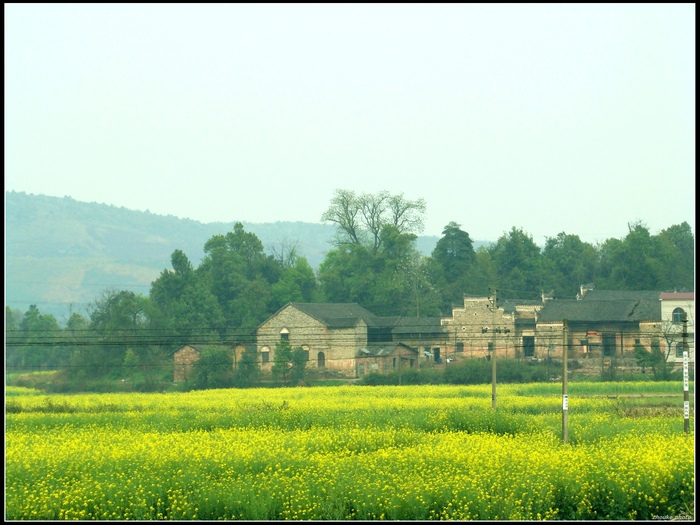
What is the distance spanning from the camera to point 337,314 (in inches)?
2547

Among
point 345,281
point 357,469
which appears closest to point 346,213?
point 345,281

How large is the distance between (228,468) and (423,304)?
56.7 m

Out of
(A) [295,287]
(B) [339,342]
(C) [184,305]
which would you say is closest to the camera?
(B) [339,342]

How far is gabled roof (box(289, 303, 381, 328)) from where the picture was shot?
203 feet

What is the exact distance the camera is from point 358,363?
60.1m

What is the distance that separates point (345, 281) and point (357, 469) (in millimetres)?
56762

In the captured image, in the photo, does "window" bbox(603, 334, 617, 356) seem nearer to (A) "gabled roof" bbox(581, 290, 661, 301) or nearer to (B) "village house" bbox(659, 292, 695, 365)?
(B) "village house" bbox(659, 292, 695, 365)

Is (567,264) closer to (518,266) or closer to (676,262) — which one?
(518,266)

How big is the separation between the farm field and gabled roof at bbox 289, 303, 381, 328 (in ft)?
96.3

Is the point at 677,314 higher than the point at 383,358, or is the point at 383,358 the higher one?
the point at 677,314

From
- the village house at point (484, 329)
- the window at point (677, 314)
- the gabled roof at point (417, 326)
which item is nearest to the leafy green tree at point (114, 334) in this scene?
the gabled roof at point (417, 326)

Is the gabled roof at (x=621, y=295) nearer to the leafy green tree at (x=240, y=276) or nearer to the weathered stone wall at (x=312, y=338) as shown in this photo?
the weathered stone wall at (x=312, y=338)

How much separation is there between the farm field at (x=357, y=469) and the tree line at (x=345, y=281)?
3204 centimetres

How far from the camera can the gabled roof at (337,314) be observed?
6191 cm
